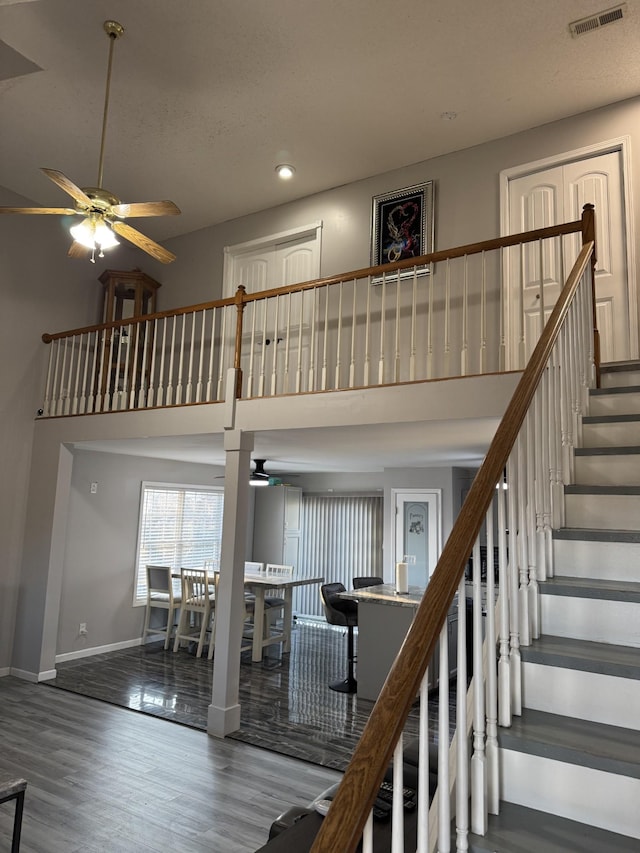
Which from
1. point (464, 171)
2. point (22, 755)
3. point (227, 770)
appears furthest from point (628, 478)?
point (22, 755)

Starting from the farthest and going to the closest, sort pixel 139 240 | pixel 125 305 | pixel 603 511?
pixel 125 305, pixel 139 240, pixel 603 511

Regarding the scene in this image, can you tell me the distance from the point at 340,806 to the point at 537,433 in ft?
5.11

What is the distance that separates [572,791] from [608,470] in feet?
5.07

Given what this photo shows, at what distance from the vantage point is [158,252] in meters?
3.97

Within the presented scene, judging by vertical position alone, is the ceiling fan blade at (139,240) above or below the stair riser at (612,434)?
above

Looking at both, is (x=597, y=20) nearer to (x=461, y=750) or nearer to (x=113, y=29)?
(x=113, y=29)

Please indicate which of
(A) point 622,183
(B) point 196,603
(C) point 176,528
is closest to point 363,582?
(B) point 196,603

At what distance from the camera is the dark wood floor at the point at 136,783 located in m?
3.08

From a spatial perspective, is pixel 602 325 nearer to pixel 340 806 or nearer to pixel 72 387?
pixel 340 806

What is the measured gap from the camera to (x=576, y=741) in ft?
5.23

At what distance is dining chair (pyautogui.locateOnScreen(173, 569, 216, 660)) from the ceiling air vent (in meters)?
6.19

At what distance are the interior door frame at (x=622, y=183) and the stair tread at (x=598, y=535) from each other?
108 inches

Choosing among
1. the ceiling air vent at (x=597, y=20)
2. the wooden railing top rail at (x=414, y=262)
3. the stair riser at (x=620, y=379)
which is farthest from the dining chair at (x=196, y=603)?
the ceiling air vent at (x=597, y=20)

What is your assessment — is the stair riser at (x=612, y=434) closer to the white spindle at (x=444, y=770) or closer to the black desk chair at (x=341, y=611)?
the white spindle at (x=444, y=770)
